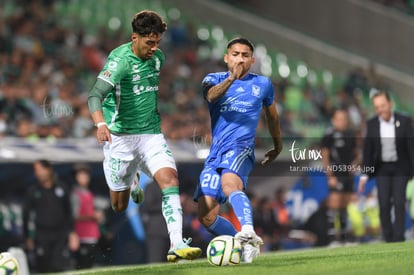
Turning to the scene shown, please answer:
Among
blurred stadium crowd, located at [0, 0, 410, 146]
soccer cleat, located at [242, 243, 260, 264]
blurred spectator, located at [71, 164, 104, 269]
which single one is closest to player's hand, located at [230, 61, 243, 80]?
soccer cleat, located at [242, 243, 260, 264]

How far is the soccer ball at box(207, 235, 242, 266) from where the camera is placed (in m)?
9.97

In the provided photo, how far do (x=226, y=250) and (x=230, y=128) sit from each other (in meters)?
1.34

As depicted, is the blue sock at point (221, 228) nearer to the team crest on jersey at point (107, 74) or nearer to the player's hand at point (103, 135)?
the player's hand at point (103, 135)

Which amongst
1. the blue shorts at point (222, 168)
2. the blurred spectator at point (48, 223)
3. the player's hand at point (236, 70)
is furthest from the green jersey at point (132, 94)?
the blurred spectator at point (48, 223)

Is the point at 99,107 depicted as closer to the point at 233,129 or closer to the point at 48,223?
the point at 233,129

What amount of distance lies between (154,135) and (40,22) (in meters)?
13.1

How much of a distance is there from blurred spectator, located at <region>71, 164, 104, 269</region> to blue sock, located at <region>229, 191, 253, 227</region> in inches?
281

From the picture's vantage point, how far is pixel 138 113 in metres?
10.8

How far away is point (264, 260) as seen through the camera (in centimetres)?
1110

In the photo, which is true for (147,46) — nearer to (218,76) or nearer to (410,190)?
(218,76)

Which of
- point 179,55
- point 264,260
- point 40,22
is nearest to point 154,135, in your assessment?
point 264,260

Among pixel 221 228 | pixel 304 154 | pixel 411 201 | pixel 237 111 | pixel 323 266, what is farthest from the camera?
pixel 411 201

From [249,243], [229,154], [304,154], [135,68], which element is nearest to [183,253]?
[249,243]

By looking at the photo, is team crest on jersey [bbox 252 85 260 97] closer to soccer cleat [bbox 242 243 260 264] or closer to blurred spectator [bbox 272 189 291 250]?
Result: soccer cleat [bbox 242 243 260 264]
